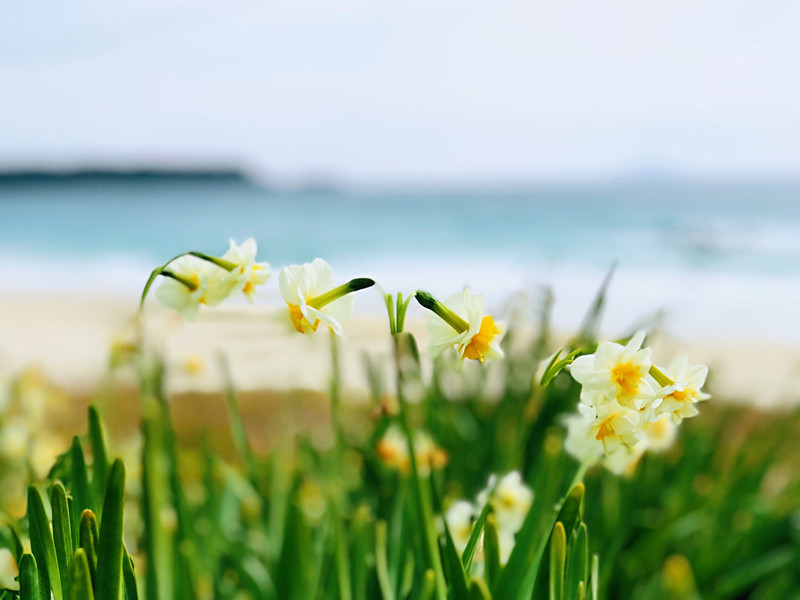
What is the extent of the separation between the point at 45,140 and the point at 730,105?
27407 millimetres

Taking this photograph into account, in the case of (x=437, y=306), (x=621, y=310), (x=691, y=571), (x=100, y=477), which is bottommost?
(x=621, y=310)

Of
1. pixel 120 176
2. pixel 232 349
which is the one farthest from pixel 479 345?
pixel 120 176

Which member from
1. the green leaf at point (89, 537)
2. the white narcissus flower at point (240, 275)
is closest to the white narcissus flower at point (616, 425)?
the white narcissus flower at point (240, 275)

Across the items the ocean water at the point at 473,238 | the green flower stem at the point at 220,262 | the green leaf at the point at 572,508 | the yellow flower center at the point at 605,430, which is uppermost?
the green flower stem at the point at 220,262

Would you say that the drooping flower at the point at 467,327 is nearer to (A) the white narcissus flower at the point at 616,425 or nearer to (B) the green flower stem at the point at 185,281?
(A) the white narcissus flower at the point at 616,425

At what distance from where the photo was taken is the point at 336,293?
61 centimetres

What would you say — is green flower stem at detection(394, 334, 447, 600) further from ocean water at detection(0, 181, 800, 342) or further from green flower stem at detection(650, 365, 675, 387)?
ocean water at detection(0, 181, 800, 342)

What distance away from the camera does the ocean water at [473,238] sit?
40.9 ft

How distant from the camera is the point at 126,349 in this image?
49.5 inches

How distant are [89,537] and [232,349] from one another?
5.78m

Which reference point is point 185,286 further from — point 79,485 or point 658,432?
point 658,432

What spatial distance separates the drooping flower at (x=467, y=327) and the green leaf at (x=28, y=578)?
0.41 meters

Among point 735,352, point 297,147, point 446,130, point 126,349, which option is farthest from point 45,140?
point 126,349

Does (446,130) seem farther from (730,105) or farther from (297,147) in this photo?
(730,105)
